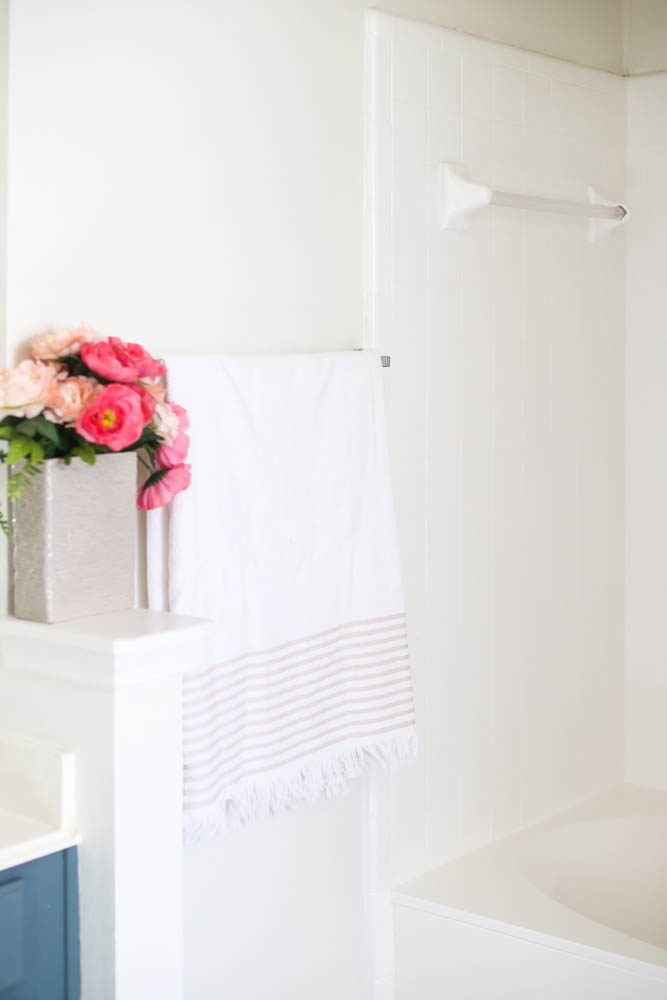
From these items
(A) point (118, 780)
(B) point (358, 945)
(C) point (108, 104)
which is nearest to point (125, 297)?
(C) point (108, 104)

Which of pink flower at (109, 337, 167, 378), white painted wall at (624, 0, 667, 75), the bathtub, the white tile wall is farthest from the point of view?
white painted wall at (624, 0, 667, 75)

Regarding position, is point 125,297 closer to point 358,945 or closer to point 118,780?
point 118,780

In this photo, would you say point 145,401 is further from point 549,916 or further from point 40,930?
point 549,916

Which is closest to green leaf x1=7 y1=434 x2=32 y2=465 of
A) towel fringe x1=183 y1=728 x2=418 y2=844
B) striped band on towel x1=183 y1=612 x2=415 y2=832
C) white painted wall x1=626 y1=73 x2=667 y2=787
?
striped band on towel x1=183 y1=612 x2=415 y2=832

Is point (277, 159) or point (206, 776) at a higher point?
point (277, 159)

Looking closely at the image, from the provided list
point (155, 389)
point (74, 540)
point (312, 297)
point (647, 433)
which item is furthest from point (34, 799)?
point (647, 433)

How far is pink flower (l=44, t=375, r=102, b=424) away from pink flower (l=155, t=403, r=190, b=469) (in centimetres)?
15

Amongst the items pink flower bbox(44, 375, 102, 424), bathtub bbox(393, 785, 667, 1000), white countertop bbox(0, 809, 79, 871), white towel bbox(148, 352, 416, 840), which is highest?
pink flower bbox(44, 375, 102, 424)

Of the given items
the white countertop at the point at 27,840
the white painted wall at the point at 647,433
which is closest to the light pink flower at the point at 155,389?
the white countertop at the point at 27,840

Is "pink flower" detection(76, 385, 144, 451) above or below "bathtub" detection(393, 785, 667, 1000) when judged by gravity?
above

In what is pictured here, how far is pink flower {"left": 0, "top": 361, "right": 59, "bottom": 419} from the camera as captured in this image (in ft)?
5.10

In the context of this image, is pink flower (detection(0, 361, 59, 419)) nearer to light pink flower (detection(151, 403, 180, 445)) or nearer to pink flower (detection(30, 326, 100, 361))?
pink flower (detection(30, 326, 100, 361))

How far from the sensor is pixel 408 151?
2.34 meters

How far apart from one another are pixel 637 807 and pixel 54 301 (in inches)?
73.4
